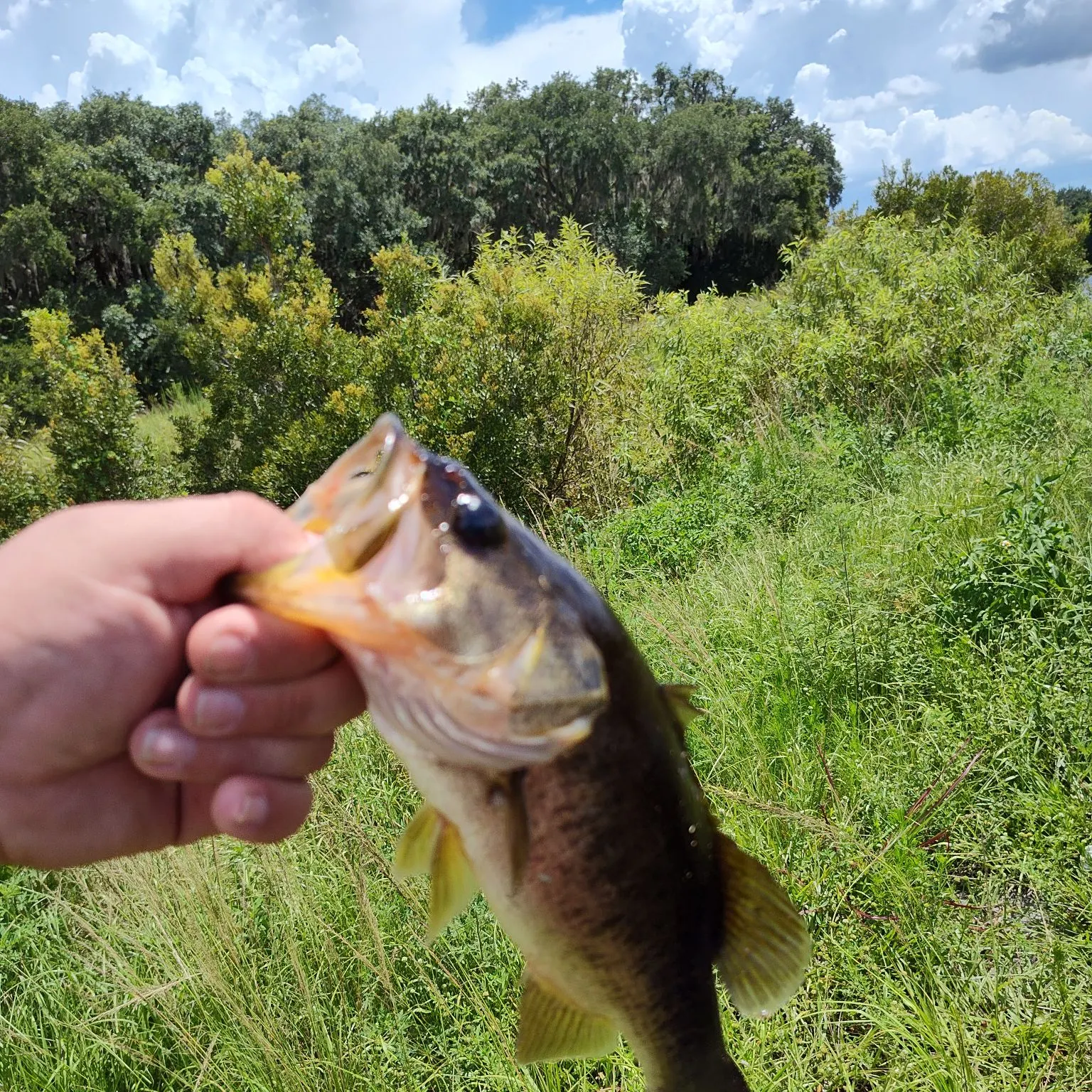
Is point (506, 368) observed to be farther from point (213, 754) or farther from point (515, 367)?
point (213, 754)

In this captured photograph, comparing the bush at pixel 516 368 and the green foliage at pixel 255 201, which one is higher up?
the green foliage at pixel 255 201

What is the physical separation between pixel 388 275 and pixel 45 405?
4.07 meters

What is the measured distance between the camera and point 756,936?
1373 mm

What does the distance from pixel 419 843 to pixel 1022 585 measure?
3.67 m

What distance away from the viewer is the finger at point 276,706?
1283 millimetres

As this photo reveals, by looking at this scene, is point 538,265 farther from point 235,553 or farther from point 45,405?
point 235,553

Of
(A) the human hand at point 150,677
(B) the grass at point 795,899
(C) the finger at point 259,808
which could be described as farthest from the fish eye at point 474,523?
(B) the grass at point 795,899

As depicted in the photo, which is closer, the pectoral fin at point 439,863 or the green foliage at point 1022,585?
the pectoral fin at point 439,863

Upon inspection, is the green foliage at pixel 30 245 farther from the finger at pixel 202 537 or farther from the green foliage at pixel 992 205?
the finger at pixel 202 537

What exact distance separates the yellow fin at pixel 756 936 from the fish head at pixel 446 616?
0.49m

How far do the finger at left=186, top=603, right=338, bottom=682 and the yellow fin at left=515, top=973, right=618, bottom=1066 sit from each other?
689 millimetres

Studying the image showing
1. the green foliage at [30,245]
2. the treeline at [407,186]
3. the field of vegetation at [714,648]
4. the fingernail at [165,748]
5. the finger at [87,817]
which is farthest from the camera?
the treeline at [407,186]

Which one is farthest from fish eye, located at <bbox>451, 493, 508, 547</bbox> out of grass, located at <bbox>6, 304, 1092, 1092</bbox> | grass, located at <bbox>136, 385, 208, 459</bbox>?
grass, located at <bbox>136, 385, 208, 459</bbox>

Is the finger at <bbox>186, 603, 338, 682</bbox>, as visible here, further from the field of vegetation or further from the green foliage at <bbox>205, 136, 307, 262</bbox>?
the green foliage at <bbox>205, 136, 307, 262</bbox>
